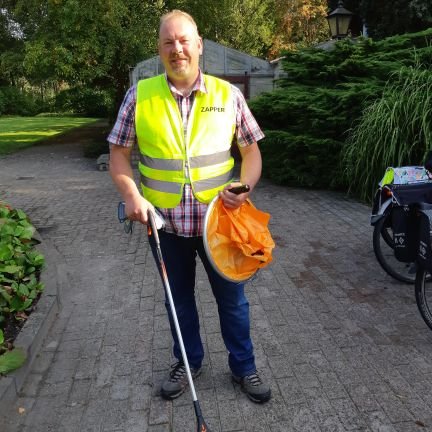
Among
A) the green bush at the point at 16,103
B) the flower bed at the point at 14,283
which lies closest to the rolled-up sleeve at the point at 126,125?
the flower bed at the point at 14,283

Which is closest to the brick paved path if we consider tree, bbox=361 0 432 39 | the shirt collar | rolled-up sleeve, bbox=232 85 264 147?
rolled-up sleeve, bbox=232 85 264 147

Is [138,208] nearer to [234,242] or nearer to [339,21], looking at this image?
[234,242]

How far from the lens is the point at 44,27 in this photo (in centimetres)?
1319

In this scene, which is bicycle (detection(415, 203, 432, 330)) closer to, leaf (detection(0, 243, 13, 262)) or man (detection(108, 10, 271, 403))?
man (detection(108, 10, 271, 403))

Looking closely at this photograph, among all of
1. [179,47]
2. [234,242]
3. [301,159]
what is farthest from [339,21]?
[234,242]

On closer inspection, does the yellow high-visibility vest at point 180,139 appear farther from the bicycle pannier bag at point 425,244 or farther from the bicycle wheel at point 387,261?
the bicycle wheel at point 387,261

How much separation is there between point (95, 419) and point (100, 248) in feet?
10.7

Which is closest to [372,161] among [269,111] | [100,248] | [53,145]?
[269,111]

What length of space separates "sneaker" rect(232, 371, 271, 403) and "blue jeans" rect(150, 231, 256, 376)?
0.04m

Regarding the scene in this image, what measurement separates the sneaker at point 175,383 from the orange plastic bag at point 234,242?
2.80ft

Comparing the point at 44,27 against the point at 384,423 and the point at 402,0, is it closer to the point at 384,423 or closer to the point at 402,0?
the point at 402,0

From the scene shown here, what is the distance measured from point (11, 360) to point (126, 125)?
174 centimetres

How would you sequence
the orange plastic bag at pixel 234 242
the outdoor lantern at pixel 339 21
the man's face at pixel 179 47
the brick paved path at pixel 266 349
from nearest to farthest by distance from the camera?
the man's face at pixel 179 47 → the orange plastic bag at pixel 234 242 → the brick paved path at pixel 266 349 → the outdoor lantern at pixel 339 21

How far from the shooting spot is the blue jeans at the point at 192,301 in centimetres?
269
